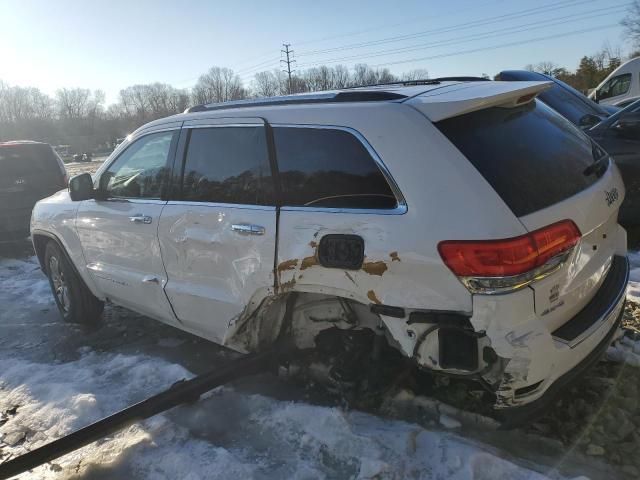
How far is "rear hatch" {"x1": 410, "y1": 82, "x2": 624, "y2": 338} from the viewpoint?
7.54 ft

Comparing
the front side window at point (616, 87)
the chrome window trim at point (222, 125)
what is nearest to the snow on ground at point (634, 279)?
the chrome window trim at point (222, 125)

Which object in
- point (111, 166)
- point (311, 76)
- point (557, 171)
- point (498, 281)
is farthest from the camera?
point (311, 76)

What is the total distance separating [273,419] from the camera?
121 inches

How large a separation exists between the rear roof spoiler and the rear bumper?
1.10 metres

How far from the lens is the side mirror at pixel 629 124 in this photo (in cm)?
572

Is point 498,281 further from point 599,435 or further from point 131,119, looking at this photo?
point 131,119

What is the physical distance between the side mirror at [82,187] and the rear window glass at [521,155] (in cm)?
304

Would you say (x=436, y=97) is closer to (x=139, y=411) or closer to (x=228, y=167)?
(x=228, y=167)

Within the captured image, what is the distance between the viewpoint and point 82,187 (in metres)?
4.22

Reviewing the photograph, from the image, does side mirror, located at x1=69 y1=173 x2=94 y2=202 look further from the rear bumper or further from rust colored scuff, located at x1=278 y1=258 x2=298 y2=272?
the rear bumper

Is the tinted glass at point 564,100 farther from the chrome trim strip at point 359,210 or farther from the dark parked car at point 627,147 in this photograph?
the chrome trim strip at point 359,210

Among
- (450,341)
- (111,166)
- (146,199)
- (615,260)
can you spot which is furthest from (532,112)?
(111,166)

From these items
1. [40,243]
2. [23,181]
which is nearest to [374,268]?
[40,243]

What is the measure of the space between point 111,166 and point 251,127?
1.70m
